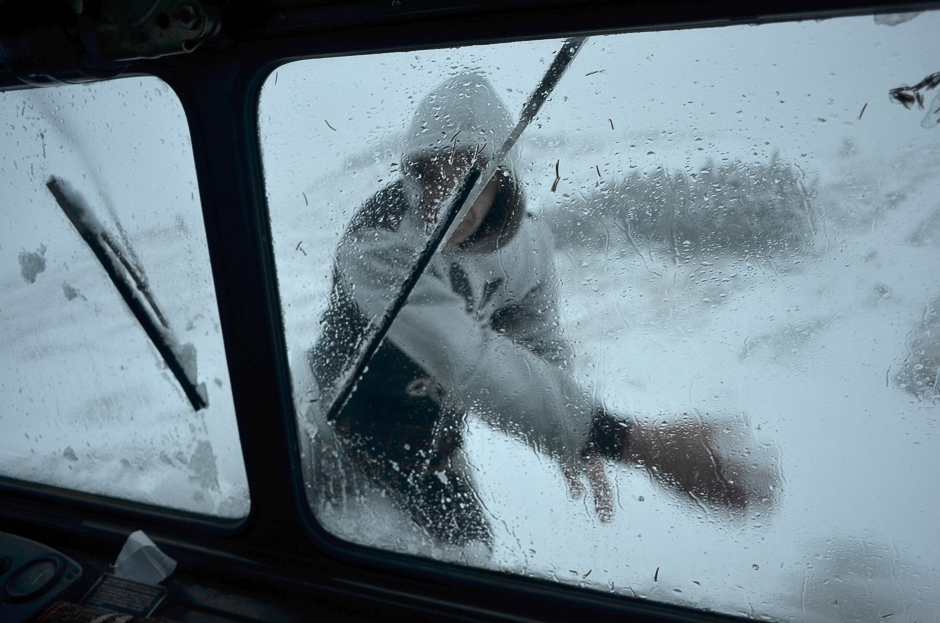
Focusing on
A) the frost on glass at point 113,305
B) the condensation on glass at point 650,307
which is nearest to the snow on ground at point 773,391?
the condensation on glass at point 650,307

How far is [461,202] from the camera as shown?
119 cm

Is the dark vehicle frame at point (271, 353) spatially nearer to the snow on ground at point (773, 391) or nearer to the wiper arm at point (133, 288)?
the snow on ground at point (773, 391)

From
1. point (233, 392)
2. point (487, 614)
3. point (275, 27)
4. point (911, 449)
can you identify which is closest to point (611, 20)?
point (275, 27)

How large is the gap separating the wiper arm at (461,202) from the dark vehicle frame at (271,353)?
0.10 m

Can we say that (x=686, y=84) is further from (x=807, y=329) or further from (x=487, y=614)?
(x=487, y=614)

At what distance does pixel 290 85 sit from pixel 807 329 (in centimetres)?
128

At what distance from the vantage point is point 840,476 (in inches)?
43.8

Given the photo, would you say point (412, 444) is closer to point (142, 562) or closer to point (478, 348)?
point (478, 348)

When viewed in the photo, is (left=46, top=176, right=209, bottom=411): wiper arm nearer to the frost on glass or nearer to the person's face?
the frost on glass

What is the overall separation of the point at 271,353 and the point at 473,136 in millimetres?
767

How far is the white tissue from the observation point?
153cm

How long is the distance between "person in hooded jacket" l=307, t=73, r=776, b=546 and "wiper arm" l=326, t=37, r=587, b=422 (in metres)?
0.02

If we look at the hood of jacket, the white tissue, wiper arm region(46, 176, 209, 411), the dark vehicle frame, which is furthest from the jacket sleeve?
the white tissue

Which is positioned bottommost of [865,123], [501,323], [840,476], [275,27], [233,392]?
[840,476]
